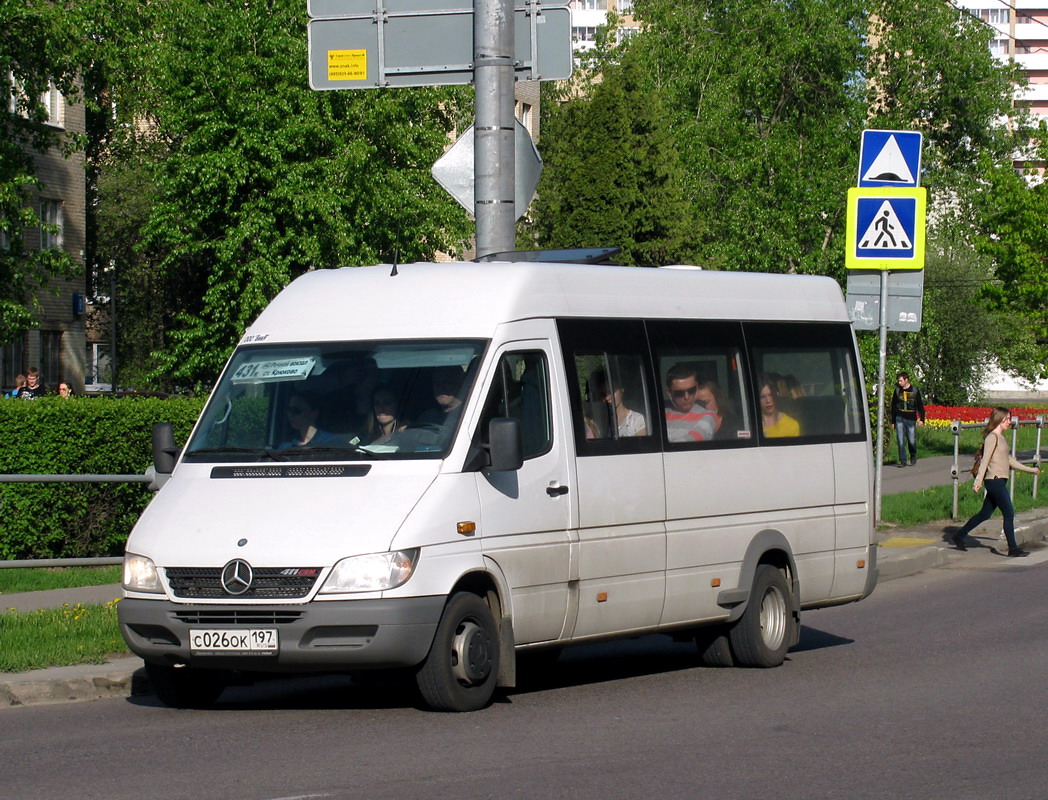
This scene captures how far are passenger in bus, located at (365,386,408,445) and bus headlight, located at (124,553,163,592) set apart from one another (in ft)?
4.26

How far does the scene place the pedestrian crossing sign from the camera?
17203 mm

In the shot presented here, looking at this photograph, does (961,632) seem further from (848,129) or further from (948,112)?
(948,112)

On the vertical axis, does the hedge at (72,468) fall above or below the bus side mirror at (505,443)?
below

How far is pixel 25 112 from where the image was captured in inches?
1307

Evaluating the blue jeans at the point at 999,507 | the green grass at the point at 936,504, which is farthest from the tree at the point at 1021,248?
the blue jeans at the point at 999,507

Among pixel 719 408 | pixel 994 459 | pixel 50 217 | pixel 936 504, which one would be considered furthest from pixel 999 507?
pixel 50 217

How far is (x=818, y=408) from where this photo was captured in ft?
38.9

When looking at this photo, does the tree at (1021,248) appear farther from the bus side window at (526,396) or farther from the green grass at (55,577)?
the bus side window at (526,396)

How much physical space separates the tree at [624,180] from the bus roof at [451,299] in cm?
4717

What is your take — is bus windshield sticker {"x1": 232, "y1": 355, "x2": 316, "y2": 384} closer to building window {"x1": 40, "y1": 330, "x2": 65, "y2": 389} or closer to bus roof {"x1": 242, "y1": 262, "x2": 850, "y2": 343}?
bus roof {"x1": 242, "y1": 262, "x2": 850, "y2": 343}

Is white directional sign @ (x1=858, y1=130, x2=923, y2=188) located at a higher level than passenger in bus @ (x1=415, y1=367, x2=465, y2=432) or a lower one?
higher

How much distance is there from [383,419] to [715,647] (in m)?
3.22

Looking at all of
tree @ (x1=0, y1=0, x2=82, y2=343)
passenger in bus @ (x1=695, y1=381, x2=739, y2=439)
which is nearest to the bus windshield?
passenger in bus @ (x1=695, y1=381, x2=739, y2=439)

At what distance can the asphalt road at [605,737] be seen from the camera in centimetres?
691
